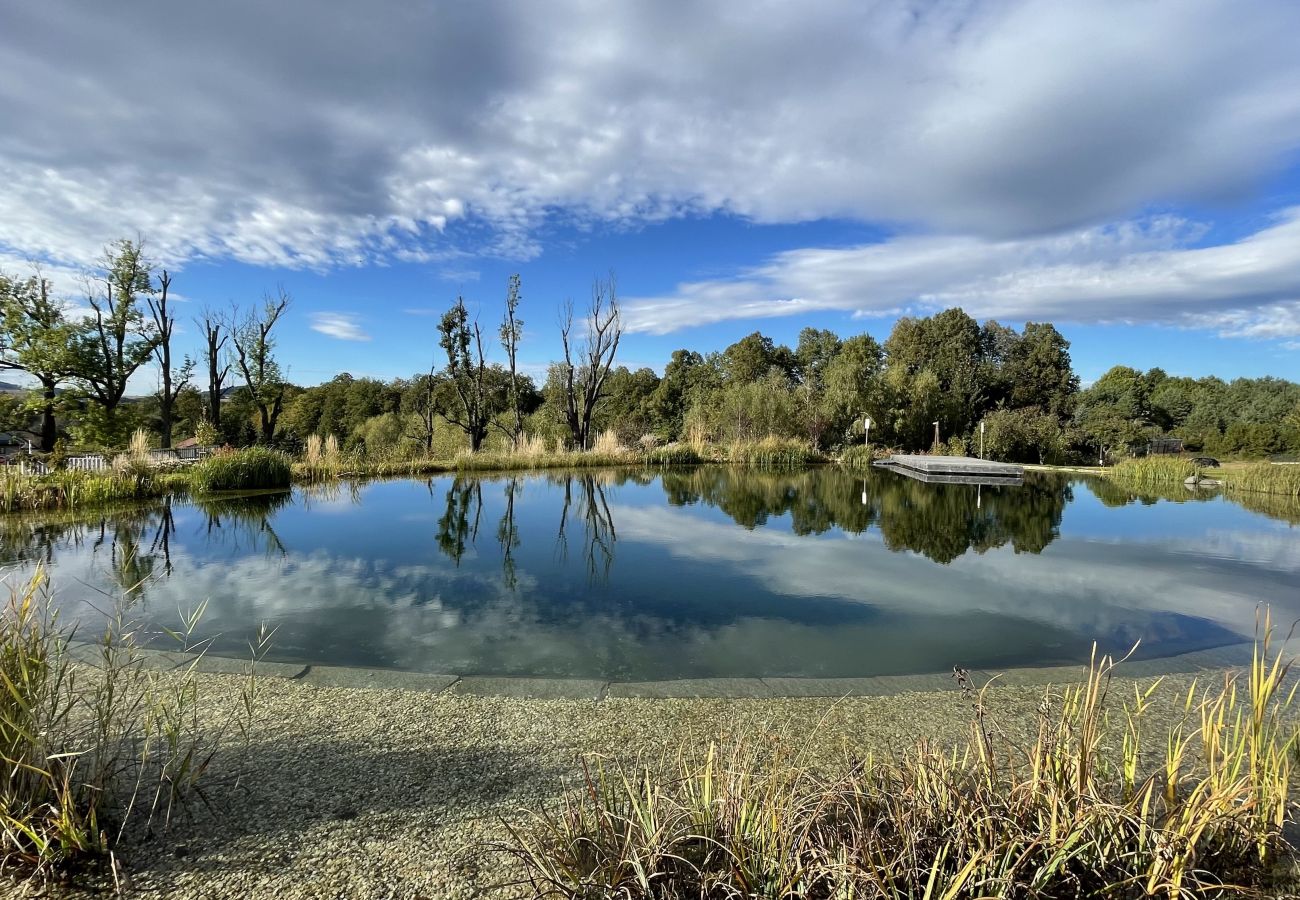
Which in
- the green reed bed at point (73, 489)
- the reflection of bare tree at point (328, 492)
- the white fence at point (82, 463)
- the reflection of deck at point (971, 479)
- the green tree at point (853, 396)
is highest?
the green tree at point (853, 396)

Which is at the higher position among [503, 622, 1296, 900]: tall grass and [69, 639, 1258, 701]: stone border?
[503, 622, 1296, 900]: tall grass

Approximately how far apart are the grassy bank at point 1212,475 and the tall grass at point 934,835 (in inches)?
561

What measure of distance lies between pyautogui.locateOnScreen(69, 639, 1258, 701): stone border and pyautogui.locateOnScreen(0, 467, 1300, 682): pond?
0.58ft

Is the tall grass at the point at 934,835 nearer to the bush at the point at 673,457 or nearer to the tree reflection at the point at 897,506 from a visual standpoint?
the tree reflection at the point at 897,506

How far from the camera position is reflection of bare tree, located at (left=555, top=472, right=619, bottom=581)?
557 centimetres

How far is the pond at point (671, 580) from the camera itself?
136 inches

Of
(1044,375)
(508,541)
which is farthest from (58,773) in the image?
(1044,375)

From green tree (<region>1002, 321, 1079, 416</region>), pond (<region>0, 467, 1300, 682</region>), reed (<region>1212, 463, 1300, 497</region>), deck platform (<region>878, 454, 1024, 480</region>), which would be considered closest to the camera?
pond (<region>0, 467, 1300, 682</region>)

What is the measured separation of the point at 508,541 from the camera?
6508mm

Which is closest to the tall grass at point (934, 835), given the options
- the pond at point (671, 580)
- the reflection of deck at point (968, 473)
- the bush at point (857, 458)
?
the pond at point (671, 580)

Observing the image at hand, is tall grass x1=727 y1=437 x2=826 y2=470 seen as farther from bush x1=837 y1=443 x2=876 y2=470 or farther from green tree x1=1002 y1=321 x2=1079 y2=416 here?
green tree x1=1002 y1=321 x2=1079 y2=416

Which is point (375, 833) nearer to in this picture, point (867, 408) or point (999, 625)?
point (999, 625)

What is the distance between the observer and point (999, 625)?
3945 mm

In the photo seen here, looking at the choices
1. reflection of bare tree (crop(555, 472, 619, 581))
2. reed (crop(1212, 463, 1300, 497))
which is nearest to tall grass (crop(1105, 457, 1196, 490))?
reed (crop(1212, 463, 1300, 497))
